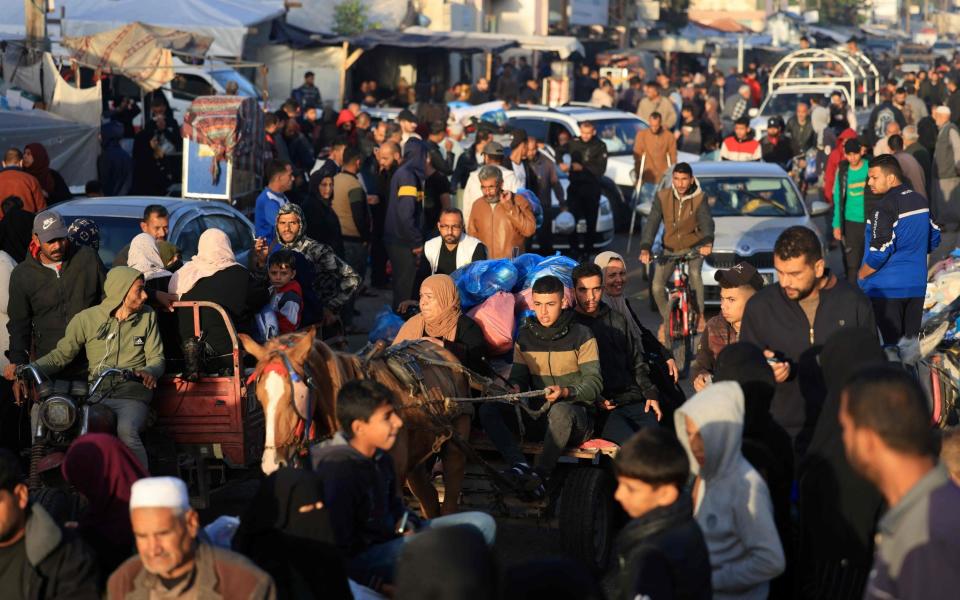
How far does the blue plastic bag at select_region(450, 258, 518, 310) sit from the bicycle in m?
4.01

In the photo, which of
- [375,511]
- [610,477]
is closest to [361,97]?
[610,477]

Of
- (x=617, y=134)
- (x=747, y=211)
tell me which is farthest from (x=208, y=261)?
(x=617, y=134)

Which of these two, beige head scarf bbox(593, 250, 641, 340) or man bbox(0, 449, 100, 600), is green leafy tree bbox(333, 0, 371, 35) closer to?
beige head scarf bbox(593, 250, 641, 340)

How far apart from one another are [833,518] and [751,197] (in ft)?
37.6

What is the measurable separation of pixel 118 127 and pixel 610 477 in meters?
15.0

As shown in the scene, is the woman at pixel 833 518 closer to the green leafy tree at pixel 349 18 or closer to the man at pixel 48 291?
the man at pixel 48 291

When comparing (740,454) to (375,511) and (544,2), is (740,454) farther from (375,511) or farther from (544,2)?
(544,2)

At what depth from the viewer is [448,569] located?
14.9 ft

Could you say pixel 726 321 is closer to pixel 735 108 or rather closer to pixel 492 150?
pixel 492 150

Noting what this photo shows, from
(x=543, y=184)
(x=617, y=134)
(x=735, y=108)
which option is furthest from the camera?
(x=735, y=108)

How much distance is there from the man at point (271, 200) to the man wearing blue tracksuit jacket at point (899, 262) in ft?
16.3

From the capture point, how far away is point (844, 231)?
1543 centimetres

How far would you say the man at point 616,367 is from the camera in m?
8.62

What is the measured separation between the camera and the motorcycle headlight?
8234 mm
